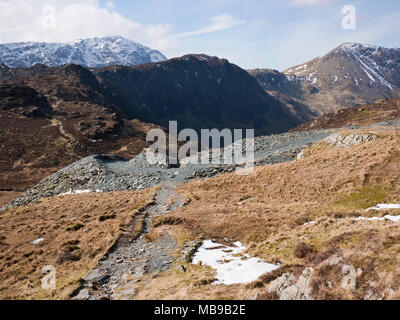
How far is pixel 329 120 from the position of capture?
172 m

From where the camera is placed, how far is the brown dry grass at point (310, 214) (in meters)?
11.9

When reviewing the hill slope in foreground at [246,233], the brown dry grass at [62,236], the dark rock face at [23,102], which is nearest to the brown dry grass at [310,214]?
the hill slope in foreground at [246,233]

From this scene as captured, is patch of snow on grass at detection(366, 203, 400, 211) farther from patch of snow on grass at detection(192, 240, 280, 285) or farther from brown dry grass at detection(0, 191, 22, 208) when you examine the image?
brown dry grass at detection(0, 191, 22, 208)

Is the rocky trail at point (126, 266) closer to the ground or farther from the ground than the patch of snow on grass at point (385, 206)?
closer to the ground

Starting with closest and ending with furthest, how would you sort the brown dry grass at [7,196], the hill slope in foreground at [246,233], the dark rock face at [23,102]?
the hill slope in foreground at [246,233]
the brown dry grass at [7,196]
the dark rock face at [23,102]

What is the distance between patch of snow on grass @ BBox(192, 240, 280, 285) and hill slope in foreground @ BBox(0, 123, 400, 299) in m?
0.60

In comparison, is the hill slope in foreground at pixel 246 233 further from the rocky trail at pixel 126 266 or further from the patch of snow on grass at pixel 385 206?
the patch of snow on grass at pixel 385 206

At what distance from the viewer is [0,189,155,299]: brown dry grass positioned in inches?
695

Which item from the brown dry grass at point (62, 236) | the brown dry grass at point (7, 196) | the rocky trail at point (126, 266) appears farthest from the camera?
the brown dry grass at point (7, 196)

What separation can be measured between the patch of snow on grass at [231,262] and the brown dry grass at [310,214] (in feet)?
2.70

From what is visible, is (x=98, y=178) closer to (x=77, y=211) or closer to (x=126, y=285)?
(x=77, y=211)

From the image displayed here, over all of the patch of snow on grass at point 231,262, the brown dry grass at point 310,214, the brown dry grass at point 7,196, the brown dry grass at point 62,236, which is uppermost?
the brown dry grass at point 310,214
